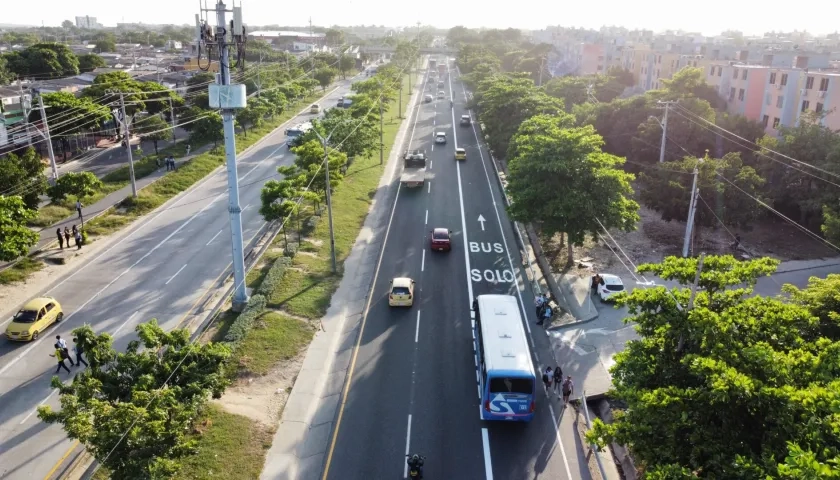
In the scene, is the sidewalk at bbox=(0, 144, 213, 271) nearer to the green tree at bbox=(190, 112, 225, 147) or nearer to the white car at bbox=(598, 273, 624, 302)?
the green tree at bbox=(190, 112, 225, 147)

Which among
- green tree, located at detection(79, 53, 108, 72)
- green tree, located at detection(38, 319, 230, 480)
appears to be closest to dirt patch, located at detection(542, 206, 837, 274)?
green tree, located at detection(38, 319, 230, 480)

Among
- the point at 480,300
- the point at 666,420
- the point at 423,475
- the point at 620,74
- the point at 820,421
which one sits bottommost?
the point at 423,475

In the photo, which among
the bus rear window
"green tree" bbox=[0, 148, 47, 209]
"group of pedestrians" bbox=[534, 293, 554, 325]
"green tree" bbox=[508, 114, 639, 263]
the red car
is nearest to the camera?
the bus rear window

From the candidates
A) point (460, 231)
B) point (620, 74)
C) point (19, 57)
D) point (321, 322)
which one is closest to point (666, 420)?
point (321, 322)

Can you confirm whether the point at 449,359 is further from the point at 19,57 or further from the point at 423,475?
the point at 19,57

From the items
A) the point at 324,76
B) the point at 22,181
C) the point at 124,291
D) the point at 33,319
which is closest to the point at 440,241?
the point at 124,291

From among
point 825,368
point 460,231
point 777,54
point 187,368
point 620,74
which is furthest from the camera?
point 620,74

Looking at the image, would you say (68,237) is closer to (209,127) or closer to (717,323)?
(209,127)
